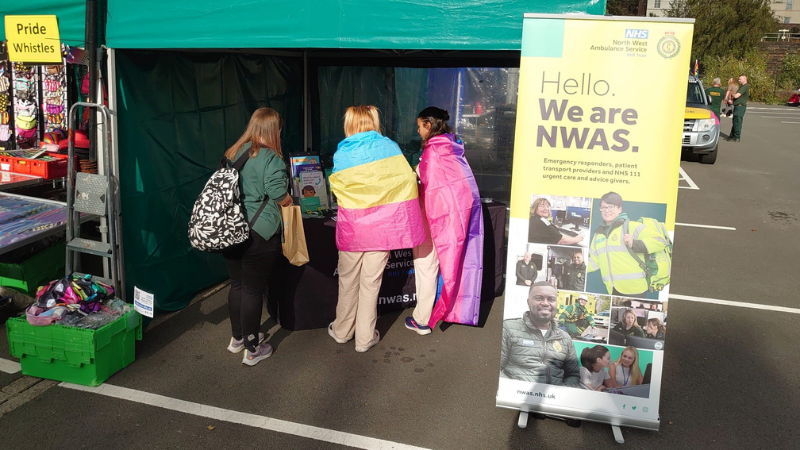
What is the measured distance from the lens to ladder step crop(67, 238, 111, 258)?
4191 mm

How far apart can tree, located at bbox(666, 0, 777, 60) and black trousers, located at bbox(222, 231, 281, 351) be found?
35760 mm

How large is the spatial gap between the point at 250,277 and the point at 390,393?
115 cm

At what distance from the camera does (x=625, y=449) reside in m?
3.37

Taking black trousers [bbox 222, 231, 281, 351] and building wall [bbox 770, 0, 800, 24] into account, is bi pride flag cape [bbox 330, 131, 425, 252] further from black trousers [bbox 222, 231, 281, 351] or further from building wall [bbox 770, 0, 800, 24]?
building wall [bbox 770, 0, 800, 24]

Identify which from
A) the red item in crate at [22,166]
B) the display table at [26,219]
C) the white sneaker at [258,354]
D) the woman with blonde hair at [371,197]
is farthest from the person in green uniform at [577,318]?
the red item in crate at [22,166]

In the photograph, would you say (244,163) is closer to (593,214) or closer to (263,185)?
(263,185)

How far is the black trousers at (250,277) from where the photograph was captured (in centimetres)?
395

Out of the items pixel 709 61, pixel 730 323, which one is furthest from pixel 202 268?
pixel 709 61

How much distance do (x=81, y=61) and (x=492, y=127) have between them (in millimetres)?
3726

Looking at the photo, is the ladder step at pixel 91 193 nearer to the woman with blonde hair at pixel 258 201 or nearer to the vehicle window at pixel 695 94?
the woman with blonde hair at pixel 258 201

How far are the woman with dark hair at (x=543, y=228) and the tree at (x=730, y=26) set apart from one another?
3556 cm

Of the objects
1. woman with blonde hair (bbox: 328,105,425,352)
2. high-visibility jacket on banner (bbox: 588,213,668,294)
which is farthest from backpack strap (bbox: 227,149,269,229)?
high-visibility jacket on banner (bbox: 588,213,668,294)

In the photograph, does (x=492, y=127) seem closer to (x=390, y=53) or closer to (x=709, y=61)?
(x=390, y=53)

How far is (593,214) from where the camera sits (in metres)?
3.25
